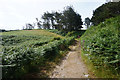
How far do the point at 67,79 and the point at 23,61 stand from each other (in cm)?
163

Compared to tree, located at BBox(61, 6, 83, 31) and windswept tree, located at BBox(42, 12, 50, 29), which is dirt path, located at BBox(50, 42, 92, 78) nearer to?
tree, located at BBox(61, 6, 83, 31)

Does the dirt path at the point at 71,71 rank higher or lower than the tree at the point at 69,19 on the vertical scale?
lower

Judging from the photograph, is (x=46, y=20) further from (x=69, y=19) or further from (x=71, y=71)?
(x=71, y=71)

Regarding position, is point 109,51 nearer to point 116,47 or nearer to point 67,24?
point 116,47

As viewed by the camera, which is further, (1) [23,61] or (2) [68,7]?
(2) [68,7]

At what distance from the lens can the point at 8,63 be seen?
2.13m

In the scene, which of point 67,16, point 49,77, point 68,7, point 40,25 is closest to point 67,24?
point 67,16

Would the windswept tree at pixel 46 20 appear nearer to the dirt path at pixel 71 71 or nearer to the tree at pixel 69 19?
the tree at pixel 69 19

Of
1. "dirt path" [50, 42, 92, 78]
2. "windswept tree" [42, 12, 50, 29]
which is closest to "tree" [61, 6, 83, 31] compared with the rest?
"windswept tree" [42, 12, 50, 29]

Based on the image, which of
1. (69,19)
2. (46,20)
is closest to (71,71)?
(69,19)

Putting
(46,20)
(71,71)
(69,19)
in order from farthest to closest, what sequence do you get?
(46,20)
(69,19)
(71,71)

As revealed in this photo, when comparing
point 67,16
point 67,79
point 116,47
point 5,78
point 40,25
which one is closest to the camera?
point 5,78

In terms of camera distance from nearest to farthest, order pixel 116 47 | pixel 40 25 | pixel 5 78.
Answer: pixel 5 78 → pixel 116 47 → pixel 40 25

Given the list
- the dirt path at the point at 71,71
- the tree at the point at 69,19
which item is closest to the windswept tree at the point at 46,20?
the tree at the point at 69,19
